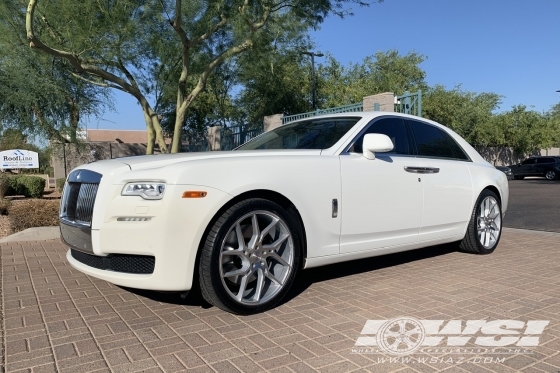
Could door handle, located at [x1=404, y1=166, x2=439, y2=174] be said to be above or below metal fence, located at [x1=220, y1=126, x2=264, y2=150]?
below

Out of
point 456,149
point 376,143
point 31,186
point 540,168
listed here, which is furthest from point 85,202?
point 540,168

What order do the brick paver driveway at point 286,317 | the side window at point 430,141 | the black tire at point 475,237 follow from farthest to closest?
the black tire at point 475,237
the side window at point 430,141
the brick paver driveway at point 286,317

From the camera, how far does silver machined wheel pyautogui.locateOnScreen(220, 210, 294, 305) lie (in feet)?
11.4

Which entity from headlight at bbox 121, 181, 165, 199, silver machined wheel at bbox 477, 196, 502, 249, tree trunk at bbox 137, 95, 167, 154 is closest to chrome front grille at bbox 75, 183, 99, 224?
headlight at bbox 121, 181, 165, 199

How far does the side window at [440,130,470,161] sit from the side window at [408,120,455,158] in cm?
6

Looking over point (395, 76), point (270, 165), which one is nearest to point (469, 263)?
point (270, 165)

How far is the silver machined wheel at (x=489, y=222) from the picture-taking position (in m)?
5.65

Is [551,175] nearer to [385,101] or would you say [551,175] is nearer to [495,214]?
[385,101]

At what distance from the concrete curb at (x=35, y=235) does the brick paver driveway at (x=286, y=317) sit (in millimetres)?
2082

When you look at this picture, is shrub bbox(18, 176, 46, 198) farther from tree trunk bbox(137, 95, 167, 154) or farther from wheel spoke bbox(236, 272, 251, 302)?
wheel spoke bbox(236, 272, 251, 302)

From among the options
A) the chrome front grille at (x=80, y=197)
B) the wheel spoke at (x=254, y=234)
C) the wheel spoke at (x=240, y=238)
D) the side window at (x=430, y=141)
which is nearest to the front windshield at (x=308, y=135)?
the side window at (x=430, y=141)

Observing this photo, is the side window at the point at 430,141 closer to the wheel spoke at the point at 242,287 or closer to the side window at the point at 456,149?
the side window at the point at 456,149

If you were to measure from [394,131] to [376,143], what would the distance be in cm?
81

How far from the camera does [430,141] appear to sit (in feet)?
17.2
